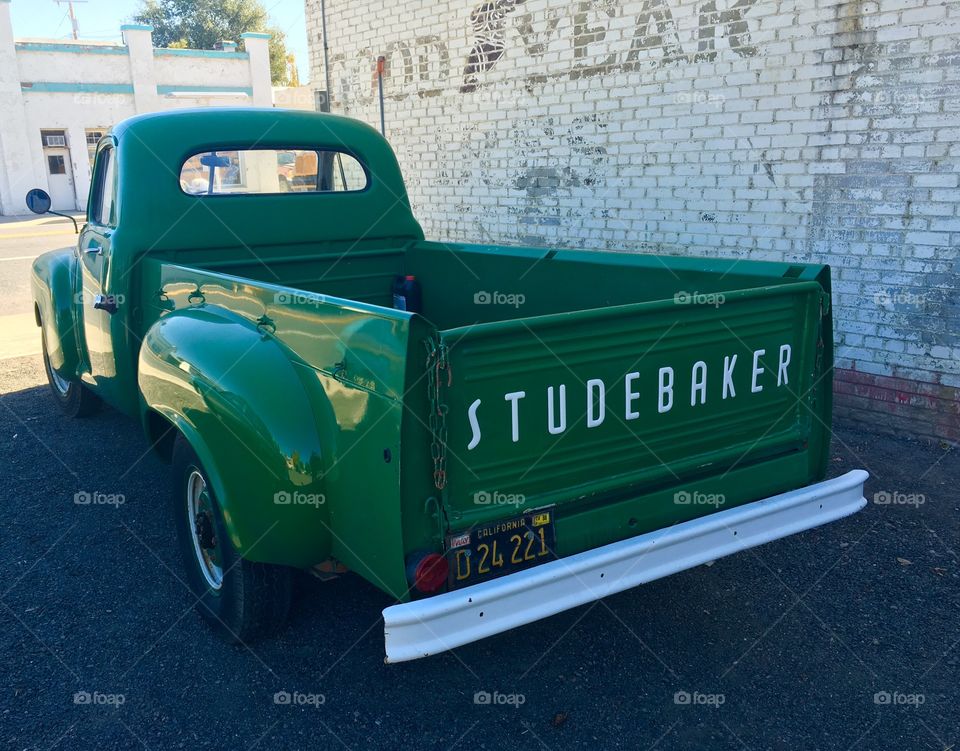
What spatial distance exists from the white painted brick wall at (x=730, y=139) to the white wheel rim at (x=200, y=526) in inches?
166

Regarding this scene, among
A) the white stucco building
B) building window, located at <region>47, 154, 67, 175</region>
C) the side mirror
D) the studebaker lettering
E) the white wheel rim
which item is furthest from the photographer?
building window, located at <region>47, 154, 67, 175</region>

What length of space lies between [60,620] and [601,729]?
7.14 feet

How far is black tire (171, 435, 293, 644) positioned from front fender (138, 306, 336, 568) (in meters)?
0.25

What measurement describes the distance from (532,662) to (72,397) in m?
4.13

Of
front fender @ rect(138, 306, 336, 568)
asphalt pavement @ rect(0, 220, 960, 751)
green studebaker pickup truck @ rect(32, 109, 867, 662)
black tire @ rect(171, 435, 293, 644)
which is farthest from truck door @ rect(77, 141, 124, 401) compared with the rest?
front fender @ rect(138, 306, 336, 568)

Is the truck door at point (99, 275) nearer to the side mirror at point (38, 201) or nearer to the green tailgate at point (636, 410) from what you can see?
the side mirror at point (38, 201)

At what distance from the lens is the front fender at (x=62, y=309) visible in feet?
16.3

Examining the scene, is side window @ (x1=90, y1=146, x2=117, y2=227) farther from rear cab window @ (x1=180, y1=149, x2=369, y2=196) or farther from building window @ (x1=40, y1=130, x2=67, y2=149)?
building window @ (x1=40, y1=130, x2=67, y2=149)

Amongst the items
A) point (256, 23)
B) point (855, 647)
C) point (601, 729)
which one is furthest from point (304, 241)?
point (256, 23)

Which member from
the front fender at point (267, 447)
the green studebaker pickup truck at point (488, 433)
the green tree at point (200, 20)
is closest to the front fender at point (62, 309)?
the green studebaker pickup truck at point (488, 433)

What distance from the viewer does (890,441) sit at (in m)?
5.18

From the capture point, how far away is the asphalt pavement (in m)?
2.64

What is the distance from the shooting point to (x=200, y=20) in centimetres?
4356

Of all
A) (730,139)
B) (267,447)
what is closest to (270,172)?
(267,447)
